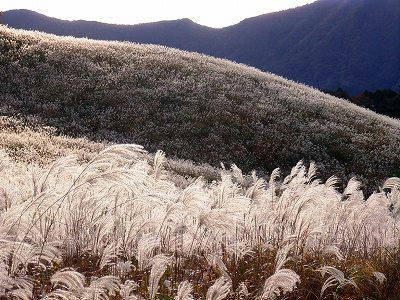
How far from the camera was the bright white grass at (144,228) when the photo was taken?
13.9 ft

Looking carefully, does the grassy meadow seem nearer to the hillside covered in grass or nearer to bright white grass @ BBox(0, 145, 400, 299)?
bright white grass @ BBox(0, 145, 400, 299)

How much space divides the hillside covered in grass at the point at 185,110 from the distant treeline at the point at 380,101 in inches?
1482

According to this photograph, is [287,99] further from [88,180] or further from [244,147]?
[88,180]

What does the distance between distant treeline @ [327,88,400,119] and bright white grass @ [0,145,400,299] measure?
73.5 meters

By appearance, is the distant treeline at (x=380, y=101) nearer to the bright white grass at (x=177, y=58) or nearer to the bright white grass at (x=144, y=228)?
the bright white grass at (x=177, y=58)

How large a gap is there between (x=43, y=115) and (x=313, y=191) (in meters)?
27.4

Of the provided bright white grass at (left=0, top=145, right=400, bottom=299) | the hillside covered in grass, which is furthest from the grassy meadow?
the hillside covered in grass

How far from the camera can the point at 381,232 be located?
7.29 meters

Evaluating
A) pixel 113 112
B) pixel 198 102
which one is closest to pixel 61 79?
pixel 113 112

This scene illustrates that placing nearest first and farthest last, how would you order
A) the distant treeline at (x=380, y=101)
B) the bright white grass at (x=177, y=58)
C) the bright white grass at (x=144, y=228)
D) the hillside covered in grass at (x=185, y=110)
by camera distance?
the bright white grass at (x=144, y=228)
the hillside covered in grass at (x=185, y=110)
the bright white grass at (x=177, y=58)
the distant treeline at (x=380, y=101)

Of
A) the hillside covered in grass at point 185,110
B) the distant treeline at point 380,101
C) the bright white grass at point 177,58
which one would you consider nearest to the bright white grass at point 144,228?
the hillside covered in grass at point 185,110

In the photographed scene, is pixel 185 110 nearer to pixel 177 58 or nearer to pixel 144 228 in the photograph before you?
pixel 177 58

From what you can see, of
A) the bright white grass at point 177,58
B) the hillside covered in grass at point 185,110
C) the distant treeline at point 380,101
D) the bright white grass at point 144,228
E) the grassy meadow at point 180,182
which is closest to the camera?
the bright white grass at point 144,228

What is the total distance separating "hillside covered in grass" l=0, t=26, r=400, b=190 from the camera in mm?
30344
